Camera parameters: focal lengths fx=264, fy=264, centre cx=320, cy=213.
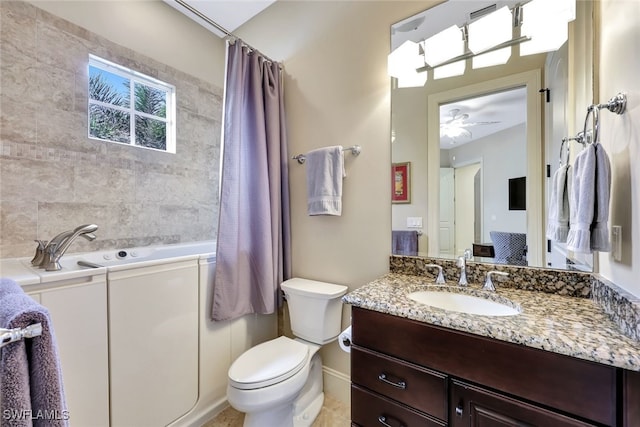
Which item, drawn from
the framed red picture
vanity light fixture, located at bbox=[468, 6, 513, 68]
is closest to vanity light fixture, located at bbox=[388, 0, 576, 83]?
vanity light fixture, located at bbox=[468, 6, 513, 68]

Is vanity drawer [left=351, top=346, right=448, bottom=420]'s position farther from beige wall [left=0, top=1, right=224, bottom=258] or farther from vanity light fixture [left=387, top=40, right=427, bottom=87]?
beige wall [left=0, top=1, right=224, bottom=258]

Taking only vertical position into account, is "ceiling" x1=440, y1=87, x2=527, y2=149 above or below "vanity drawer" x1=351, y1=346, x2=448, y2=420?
above

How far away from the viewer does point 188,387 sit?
57.9 inches

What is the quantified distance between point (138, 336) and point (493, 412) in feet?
4.84

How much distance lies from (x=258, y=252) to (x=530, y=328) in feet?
4.70

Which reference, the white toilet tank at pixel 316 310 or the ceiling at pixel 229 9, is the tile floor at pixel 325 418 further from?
the ceiling at pixel 229 9

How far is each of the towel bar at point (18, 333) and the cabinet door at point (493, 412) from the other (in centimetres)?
111

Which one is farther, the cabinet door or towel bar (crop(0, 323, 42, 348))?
the cabinet door

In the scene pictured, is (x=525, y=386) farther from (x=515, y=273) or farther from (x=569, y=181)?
(x=569, y=181)

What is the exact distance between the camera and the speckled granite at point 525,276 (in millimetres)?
1087

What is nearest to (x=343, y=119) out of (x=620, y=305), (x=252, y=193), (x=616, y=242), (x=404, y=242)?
(x=252, y=193)

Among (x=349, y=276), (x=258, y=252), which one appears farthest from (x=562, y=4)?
(x=258, y=252)

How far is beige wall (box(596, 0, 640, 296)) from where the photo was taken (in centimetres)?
79

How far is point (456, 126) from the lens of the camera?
142 cm
